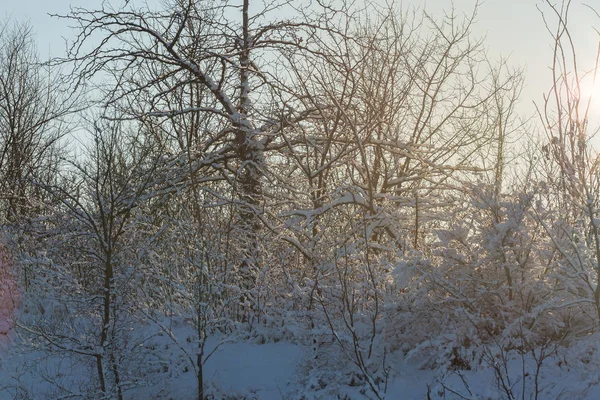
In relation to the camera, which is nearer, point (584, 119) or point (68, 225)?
point (584, 119)

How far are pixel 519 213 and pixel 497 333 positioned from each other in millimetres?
1490

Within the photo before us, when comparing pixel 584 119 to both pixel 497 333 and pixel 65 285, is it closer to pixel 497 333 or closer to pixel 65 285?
pixel 497 333

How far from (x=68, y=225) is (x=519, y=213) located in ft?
24.8

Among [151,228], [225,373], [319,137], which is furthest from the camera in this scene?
[319,137]

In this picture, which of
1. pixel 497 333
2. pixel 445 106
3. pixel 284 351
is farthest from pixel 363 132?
pixel 497 333

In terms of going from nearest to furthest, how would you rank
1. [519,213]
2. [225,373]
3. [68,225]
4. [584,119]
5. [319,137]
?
[584,119] → [519,213] → [225,373] → [68,225] → [319,137]

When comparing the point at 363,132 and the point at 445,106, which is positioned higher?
the point at 445,106

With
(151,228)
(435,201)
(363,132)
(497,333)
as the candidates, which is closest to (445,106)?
(363,132)

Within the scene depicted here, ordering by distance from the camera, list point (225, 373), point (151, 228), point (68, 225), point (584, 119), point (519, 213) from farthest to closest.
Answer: point (151, 228)
point (68, 225)
point (225, 373)
point (519, 213)
point (584, 119)

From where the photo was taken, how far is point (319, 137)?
1252cm

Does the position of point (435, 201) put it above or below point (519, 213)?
above

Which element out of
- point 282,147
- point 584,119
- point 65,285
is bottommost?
point 65,285

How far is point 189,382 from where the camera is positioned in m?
8.70

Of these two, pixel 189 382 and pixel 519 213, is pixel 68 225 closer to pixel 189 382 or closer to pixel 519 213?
pixel 189 382
